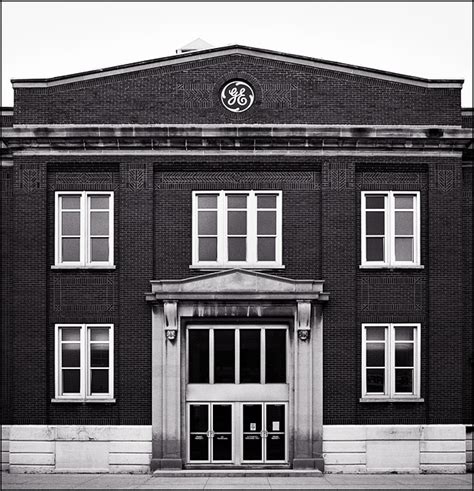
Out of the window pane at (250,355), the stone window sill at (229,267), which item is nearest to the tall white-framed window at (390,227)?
the stone window sill at (229,267)

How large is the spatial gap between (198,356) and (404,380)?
606 centimetres

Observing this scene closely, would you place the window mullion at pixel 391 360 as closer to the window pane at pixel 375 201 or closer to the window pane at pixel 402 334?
the window pane at pixel 402 334

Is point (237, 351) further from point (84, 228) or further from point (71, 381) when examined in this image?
point (84, 228)

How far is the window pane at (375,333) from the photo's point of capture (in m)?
26.0

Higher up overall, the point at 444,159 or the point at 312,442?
the point at 444,159

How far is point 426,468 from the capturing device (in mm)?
25422

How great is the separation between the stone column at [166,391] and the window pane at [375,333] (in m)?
5.55

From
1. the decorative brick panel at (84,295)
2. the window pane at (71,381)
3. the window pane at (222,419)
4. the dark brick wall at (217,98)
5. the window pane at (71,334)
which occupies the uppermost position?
the dark brick wall at (217,98)

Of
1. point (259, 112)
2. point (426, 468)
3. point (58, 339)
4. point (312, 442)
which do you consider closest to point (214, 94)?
point (259, 112)

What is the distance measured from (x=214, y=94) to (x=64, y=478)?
38.6 feet

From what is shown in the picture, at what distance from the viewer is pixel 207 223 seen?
86.5ft

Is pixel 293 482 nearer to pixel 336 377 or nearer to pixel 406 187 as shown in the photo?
pixel 336 377

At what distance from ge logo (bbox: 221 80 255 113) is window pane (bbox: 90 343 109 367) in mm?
7888

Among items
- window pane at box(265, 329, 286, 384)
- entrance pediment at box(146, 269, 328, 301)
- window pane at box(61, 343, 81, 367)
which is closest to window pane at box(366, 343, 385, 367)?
entrance pediment at box(146, 269, 328, 301)
